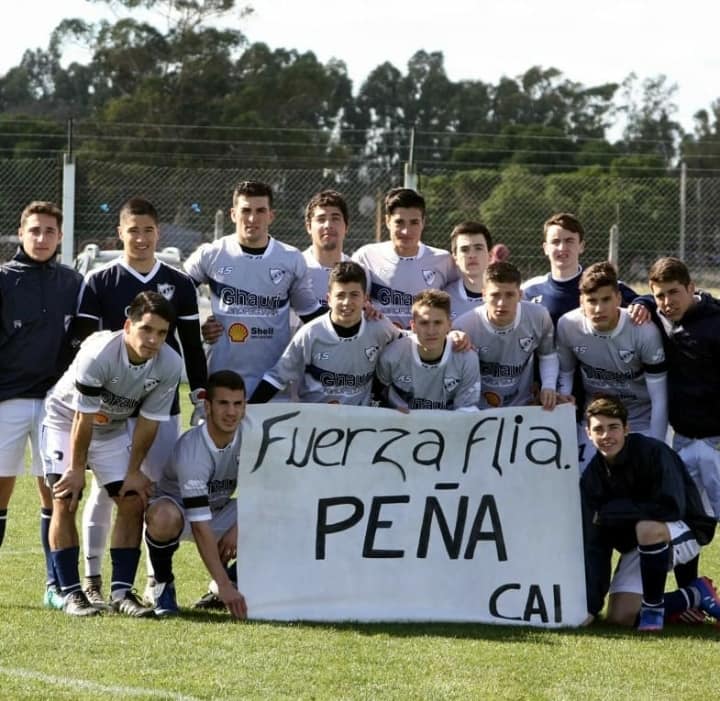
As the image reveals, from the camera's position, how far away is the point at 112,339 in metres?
5.88

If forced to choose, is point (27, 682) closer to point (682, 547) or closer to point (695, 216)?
point (682, 547)

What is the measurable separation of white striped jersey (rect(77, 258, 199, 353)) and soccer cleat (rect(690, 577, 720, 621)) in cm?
277

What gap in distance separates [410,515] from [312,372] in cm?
87

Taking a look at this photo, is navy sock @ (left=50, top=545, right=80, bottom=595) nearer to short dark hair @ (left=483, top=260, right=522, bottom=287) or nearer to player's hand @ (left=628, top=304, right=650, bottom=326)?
short dark hair @ (left=483, top=260, right=522, bottom=287)

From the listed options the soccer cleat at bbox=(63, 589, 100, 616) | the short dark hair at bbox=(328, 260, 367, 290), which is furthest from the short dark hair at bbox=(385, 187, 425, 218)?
the soccer cleat at bbox=(63, 589, 100, 616)

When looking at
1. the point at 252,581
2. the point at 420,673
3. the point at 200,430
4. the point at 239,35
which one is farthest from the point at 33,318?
the point at 239,35

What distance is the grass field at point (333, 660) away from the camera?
4.74 meters

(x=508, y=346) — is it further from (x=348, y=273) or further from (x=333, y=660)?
(x=333, y=660)

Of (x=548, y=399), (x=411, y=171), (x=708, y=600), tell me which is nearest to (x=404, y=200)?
(x=548, y=399)

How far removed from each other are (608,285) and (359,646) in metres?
2.19

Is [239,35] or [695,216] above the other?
[239,35]

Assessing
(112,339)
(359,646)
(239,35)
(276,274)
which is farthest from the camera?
(239,35)

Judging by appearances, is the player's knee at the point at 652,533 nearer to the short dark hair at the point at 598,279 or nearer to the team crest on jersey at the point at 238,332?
the short dark hair at the point at 598,279

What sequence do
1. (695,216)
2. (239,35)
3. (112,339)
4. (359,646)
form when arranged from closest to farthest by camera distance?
(359,646)
(112,339)
(695,216)
(239,35)
